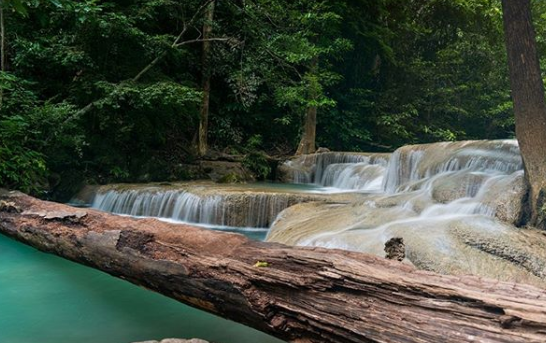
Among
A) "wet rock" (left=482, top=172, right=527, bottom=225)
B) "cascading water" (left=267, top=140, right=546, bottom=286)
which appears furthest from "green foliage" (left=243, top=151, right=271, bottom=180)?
"wet rock" (left=482, top=172, right=527, bottom=225)

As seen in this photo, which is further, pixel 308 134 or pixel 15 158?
pixel 308 134

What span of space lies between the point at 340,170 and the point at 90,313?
8.76m

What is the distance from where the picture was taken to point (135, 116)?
9.95m

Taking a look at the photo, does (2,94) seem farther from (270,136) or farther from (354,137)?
(354,137)

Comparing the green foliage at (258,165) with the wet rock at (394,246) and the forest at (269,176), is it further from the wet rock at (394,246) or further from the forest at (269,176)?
the wet rock at (394,246)

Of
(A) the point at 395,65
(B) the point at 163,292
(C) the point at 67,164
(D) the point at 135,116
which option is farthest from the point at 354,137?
(B) the point at 163,292

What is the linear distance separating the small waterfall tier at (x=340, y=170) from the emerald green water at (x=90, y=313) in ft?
23.0

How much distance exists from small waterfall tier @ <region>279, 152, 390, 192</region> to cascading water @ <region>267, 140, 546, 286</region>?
1.86 meters

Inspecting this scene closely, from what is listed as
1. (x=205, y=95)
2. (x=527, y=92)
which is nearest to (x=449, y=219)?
(x=527, y=92)

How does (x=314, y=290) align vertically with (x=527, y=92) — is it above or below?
below

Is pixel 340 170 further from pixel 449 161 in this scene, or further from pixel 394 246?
pixel 394 246

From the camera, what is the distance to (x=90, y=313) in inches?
129

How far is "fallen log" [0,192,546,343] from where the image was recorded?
5.19 feet

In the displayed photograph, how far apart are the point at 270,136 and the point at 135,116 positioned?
6236 millimetres
